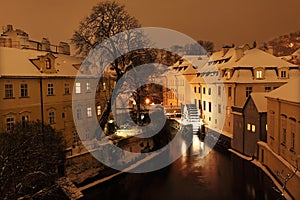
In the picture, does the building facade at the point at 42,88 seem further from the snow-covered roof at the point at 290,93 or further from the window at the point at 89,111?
the snow-covered roof at the point at 290,93

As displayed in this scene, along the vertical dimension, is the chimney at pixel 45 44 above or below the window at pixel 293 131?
above

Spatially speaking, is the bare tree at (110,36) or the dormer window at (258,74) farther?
the dormer window at (258,74)

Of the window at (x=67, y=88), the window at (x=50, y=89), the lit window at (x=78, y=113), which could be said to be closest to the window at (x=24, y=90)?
the window at (x=50, y=89)

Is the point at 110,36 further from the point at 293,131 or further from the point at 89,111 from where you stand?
the point at 293,131

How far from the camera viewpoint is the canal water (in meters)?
11.4

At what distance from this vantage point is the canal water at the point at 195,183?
1145 centimetres

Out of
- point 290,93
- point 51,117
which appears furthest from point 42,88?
point 290,93

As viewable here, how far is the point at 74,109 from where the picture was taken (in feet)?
50.0

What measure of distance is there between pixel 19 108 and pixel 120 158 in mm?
4876

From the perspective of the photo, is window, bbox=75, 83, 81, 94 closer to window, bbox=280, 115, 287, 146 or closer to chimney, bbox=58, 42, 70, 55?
chimney, bbox=58, 42, 70, 55

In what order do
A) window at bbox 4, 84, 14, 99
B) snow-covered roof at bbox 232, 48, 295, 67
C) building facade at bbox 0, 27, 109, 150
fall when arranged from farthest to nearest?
snow-covered roof at bbox 232, 48, 295, 67
building facade at bbox 0, 27, 109, 150
window at bbox 4, 84, 14, 99

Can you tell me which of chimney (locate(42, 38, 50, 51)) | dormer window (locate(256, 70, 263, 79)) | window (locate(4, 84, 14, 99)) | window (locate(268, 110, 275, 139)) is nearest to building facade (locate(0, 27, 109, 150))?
window (locate(4, 84, 14, 99))

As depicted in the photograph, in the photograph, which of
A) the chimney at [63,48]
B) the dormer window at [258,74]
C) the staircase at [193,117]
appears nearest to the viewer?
the chimney at [63,48]

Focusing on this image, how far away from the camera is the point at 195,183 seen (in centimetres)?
1255
